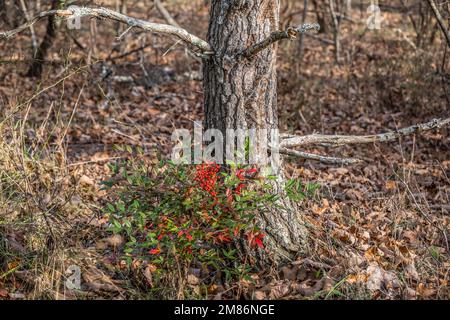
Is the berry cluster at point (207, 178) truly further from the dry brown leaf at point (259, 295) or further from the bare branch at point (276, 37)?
the bare branch at point (276, 37)

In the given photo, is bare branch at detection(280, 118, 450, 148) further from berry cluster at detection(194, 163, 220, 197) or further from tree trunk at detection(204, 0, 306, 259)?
berry cluster at detection(194, 163, 220, 197)

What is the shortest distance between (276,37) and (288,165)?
3157 mm

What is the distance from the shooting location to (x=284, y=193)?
14.7 ft

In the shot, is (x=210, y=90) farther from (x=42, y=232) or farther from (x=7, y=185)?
(x=7, y=185)

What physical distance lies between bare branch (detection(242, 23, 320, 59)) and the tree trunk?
117 millimetres

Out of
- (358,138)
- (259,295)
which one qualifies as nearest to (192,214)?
(259,295)

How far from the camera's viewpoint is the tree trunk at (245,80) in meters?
4.26

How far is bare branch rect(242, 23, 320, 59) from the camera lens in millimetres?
3686

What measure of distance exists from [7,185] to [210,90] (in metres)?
2.01

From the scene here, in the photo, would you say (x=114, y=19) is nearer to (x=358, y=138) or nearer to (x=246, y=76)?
(x=246, y=76)

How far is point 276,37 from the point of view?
12.6ft

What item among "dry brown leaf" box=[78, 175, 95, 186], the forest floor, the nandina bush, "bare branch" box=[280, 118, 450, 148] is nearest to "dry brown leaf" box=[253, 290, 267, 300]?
the forest floor

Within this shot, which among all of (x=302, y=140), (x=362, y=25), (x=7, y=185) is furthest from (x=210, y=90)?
(x=362, y=25)
